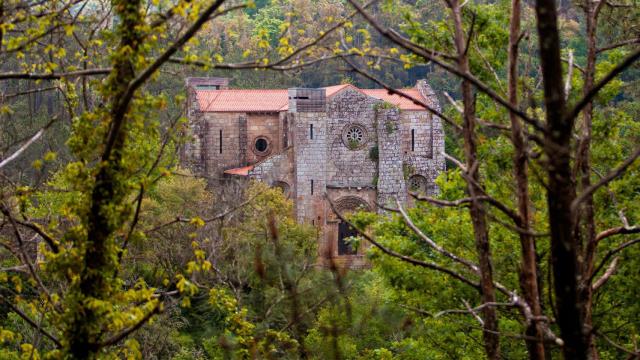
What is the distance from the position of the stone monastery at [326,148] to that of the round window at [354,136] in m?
0.04

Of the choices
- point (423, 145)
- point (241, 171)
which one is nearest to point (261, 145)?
point (241, 171)

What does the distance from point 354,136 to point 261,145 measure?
428 cm

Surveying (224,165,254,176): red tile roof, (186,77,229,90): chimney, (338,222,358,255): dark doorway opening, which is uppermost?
(186,77,229,90): chimney

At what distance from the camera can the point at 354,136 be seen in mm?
36000

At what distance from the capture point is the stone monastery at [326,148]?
115 feet

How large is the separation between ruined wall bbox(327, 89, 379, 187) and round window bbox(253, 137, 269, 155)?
3.41 metres

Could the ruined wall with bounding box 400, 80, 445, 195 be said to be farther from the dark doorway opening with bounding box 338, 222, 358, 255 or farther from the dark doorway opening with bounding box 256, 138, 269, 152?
the dark doorway opening with bounding box 256, 138, 269, 152

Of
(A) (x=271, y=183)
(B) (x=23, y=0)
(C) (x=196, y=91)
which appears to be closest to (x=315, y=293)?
(B) (x=23, y=0)

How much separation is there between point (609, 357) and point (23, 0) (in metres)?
9.51

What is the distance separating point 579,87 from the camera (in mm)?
11547

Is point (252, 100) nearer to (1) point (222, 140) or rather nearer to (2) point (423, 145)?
(1) point (222, 140)

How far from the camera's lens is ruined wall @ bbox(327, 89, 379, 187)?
117ft

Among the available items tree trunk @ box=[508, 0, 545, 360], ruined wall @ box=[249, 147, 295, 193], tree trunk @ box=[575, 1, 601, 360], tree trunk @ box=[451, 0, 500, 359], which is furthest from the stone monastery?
tree trunk @ box=[508, 0, 545, 360]

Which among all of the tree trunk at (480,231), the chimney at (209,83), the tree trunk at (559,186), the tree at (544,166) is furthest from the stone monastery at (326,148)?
the tree trunk at (559,186)
